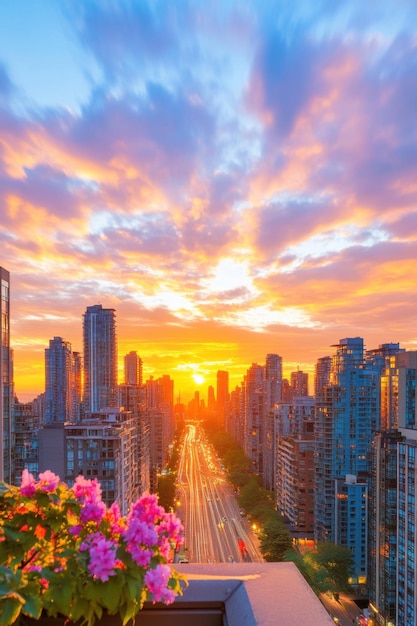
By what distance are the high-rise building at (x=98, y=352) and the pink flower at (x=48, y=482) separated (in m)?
34.0

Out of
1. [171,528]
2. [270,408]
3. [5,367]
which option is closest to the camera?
[171,528]

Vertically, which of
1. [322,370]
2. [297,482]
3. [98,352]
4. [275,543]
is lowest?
[275,543]

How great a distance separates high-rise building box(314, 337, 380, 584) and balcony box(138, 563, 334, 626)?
1603cm

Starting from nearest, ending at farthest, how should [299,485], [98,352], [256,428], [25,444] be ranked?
1. [25,444]
2. [299,485]
3. [256,428]
4. [98,352]

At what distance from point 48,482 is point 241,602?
0.61 m

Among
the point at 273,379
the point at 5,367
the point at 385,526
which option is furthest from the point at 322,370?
the point at 5,367

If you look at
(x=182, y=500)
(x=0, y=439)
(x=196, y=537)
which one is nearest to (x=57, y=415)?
(x=182, y=500)

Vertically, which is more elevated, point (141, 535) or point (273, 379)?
point (141, 535)

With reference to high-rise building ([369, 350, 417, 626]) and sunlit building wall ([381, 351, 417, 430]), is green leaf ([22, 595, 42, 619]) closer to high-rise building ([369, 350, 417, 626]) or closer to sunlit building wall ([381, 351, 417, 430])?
high-rise building ([369, 350, 417, 626])

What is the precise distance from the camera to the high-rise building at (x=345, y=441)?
50.5ft

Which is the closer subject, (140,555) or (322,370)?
(140,555)

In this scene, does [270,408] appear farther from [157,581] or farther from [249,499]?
[157,581]

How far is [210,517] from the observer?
70.5ft

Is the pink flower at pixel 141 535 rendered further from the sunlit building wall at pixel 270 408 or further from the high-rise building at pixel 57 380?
the high-rise building at pixel 57 380
